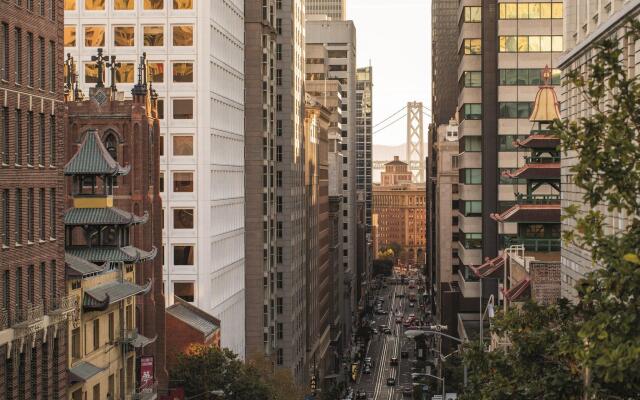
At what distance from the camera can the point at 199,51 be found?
337ft

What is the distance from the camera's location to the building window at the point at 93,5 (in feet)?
338

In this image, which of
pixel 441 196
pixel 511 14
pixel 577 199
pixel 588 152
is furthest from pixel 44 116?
pixel 441 196

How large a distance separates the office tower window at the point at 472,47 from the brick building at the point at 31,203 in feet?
259

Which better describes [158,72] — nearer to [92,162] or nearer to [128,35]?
[128,35]

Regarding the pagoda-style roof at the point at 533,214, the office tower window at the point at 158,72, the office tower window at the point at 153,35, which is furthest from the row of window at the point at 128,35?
the pagoda-style roof at the point at 533,214

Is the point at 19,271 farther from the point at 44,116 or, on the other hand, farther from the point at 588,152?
the point at 588,152

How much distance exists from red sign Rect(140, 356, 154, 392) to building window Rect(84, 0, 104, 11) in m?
36.9

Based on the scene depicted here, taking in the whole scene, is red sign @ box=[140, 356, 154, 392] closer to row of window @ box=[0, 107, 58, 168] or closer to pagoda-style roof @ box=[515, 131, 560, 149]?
row of window @ box=[0, 107, 58, 168]

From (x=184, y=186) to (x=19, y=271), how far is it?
54047 mm

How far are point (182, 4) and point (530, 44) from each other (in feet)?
123

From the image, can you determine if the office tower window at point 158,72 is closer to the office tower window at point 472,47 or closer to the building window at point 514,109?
the office tower window at point 472,47

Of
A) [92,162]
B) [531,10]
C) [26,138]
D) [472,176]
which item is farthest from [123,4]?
[26,138]

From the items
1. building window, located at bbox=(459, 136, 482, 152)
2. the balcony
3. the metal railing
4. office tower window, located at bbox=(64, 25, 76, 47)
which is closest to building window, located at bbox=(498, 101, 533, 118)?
building window, located at bbox=(459, 136, 482, 152)

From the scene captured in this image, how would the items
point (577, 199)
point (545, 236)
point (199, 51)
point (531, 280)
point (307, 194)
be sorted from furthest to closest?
point (307, 194), point (199, 51), point (545, 236), point (531, 280), point (577, 199)
